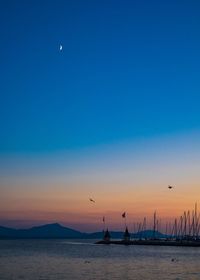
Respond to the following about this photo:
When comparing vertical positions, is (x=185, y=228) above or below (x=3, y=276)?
above

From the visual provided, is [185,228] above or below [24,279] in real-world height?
above

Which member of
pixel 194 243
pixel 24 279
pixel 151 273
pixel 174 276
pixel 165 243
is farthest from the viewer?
pixel 165 243

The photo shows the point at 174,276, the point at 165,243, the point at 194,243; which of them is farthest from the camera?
the point at 165,243

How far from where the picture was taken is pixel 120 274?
70.3m

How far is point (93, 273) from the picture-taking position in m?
71.2

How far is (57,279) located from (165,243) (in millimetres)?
136492

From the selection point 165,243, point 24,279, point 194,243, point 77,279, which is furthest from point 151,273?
point 165,243

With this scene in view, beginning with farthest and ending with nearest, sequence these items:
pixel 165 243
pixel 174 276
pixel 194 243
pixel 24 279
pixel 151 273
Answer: pixel 165 243, pixel 194 243, pixel 151 273, pixel 174 276, pixel 24 279

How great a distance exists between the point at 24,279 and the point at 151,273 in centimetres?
1930

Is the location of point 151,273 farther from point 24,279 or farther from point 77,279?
point 24,279

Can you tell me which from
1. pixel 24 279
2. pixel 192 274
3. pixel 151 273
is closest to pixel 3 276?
pixel 24 279

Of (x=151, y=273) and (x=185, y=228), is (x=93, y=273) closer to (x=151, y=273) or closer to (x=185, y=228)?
(x=151, y=273)

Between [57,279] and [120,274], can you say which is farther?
[120,274]

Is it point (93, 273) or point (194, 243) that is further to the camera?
point (194, 243)
